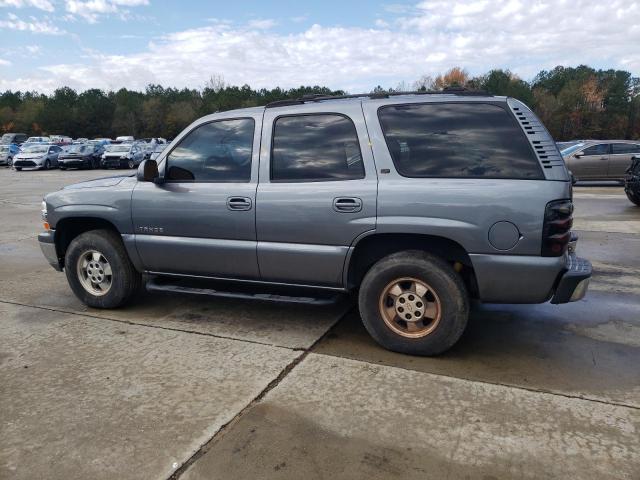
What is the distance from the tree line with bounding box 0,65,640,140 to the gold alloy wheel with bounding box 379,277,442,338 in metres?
54.5

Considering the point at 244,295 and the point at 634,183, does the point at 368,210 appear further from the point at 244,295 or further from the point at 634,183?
the point at 634,183

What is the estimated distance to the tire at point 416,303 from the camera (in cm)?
370

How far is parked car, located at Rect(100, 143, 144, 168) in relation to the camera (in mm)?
30172

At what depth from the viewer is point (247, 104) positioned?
80.1m

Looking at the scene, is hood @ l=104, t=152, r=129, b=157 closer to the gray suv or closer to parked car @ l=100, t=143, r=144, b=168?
parked car @ l=100, t=143, r=144, b=168

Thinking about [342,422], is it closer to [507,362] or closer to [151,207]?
[507,362]

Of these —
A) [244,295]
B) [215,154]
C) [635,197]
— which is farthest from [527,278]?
[635,197]

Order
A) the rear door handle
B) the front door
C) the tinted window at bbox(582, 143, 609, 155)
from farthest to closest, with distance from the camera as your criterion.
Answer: the tinted window at bbox(582, 143, 609, 155) < the front door < the rear door handle

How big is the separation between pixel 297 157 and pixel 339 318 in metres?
1.55

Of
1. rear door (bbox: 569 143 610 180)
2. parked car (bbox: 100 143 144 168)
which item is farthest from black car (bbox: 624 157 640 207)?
parked car (bbox: 100 143 144 168)

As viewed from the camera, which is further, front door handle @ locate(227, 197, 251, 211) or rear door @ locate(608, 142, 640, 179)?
rear door @ locate(608, 142, 640, 179)

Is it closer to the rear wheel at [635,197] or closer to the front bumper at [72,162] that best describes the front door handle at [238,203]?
the rear wheel at [635,197]

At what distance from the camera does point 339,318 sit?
4.72 metres

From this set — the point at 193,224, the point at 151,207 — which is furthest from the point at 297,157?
the point at 151,207
